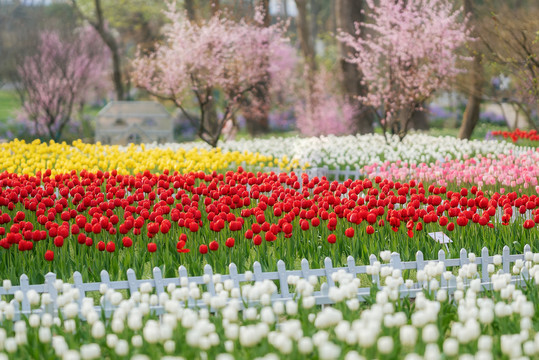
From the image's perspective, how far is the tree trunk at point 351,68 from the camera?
64.7 ft

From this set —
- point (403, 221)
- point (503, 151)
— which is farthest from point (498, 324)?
point (503, 151)

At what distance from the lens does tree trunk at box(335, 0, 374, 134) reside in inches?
776

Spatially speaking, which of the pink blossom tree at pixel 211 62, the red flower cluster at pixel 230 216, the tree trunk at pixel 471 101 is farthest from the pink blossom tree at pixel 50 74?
the red flower cluster at pixel 230 216

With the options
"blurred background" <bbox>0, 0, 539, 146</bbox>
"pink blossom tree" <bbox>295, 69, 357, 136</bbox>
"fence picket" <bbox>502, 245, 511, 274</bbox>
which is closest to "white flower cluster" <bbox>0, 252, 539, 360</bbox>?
"fence picket" <bbox>502, 245, 511, 274</bbox>

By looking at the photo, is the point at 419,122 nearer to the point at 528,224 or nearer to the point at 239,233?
the point at 528,224

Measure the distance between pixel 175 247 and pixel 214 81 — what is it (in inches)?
463

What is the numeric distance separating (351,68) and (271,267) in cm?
1541

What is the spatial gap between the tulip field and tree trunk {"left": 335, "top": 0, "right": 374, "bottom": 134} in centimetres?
1034

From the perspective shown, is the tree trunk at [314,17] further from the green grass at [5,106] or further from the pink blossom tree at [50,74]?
the pink blossom tree at [50,74]

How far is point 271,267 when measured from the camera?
209 inches

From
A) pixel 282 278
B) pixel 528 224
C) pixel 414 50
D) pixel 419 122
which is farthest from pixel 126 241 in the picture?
pixel 419 122

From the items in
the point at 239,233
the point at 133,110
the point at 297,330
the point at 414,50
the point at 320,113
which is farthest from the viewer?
the point at 320,113

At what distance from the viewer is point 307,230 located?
20.4 feet

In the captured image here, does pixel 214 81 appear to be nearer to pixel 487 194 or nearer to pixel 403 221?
pixel 487 194
